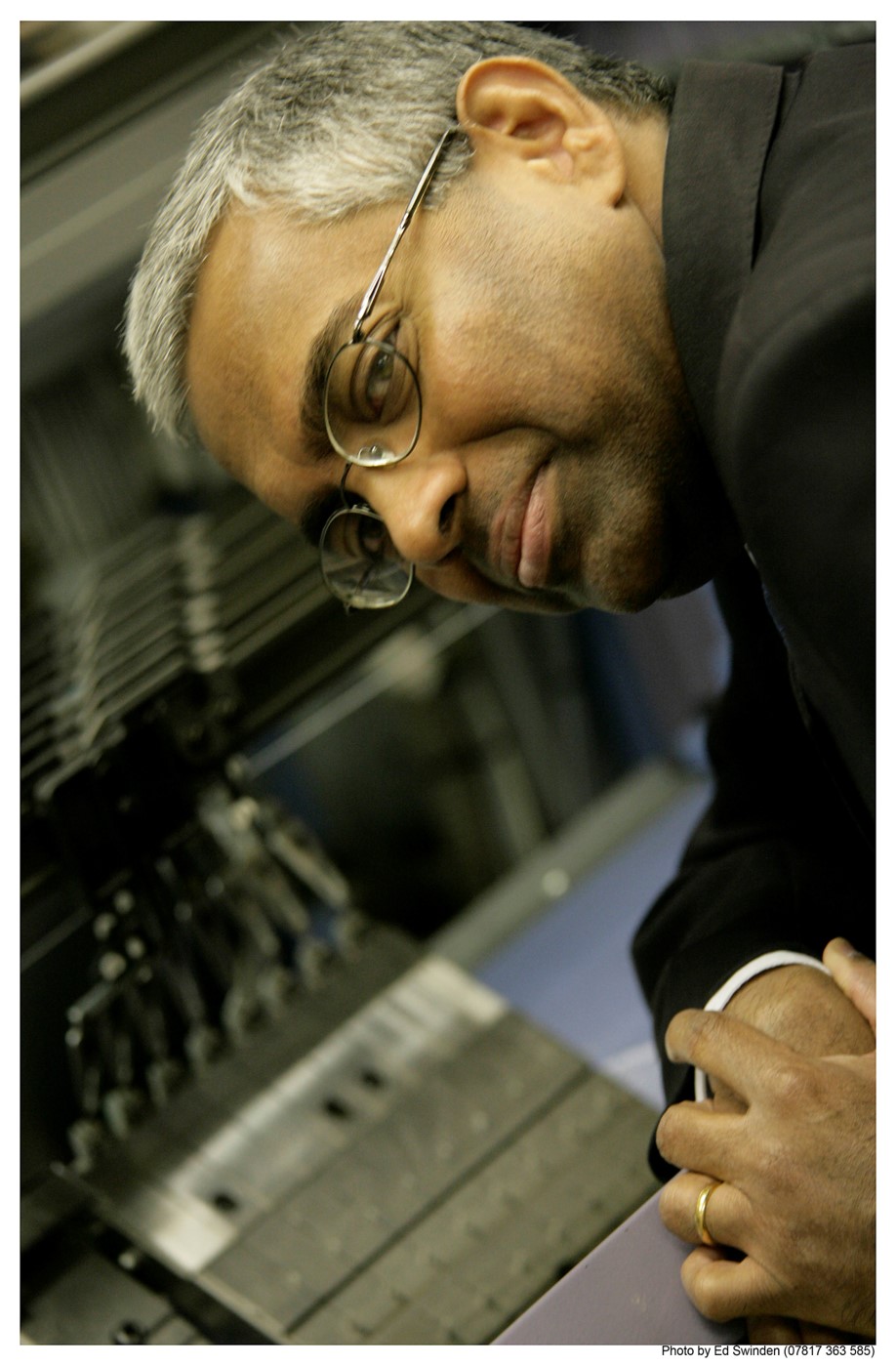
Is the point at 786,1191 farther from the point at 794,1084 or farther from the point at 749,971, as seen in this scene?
the point at 749,971

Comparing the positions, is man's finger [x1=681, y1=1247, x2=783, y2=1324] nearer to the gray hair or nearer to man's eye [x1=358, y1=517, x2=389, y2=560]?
man's eye [x1=358, y1=517, x2=389, y2=560]

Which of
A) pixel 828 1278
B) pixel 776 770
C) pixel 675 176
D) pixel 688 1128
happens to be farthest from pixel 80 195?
pixel 828 1278

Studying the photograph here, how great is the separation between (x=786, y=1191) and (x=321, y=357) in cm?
65

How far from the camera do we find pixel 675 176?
0.93m

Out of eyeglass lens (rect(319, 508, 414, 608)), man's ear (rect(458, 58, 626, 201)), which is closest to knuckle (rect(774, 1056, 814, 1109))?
eyeglass lens (rect(319, 508, 414, 608))

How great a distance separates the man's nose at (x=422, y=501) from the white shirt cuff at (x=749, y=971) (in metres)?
0.40

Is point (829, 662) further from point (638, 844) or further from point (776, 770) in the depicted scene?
point (638, 844)

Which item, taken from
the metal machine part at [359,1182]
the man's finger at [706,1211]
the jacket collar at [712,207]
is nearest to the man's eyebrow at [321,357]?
the jacket collar at [712,207]

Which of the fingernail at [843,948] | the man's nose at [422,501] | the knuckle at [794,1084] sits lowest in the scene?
the fingernail at [843,948]

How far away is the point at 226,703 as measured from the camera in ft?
4.80

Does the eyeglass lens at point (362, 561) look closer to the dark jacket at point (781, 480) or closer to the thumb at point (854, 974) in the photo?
the dark jacket at point (781, 480)

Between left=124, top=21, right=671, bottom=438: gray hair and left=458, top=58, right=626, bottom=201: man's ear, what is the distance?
0.06 feet

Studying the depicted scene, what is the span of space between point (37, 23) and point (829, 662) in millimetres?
1070

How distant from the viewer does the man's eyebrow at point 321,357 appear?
3.22 ft
